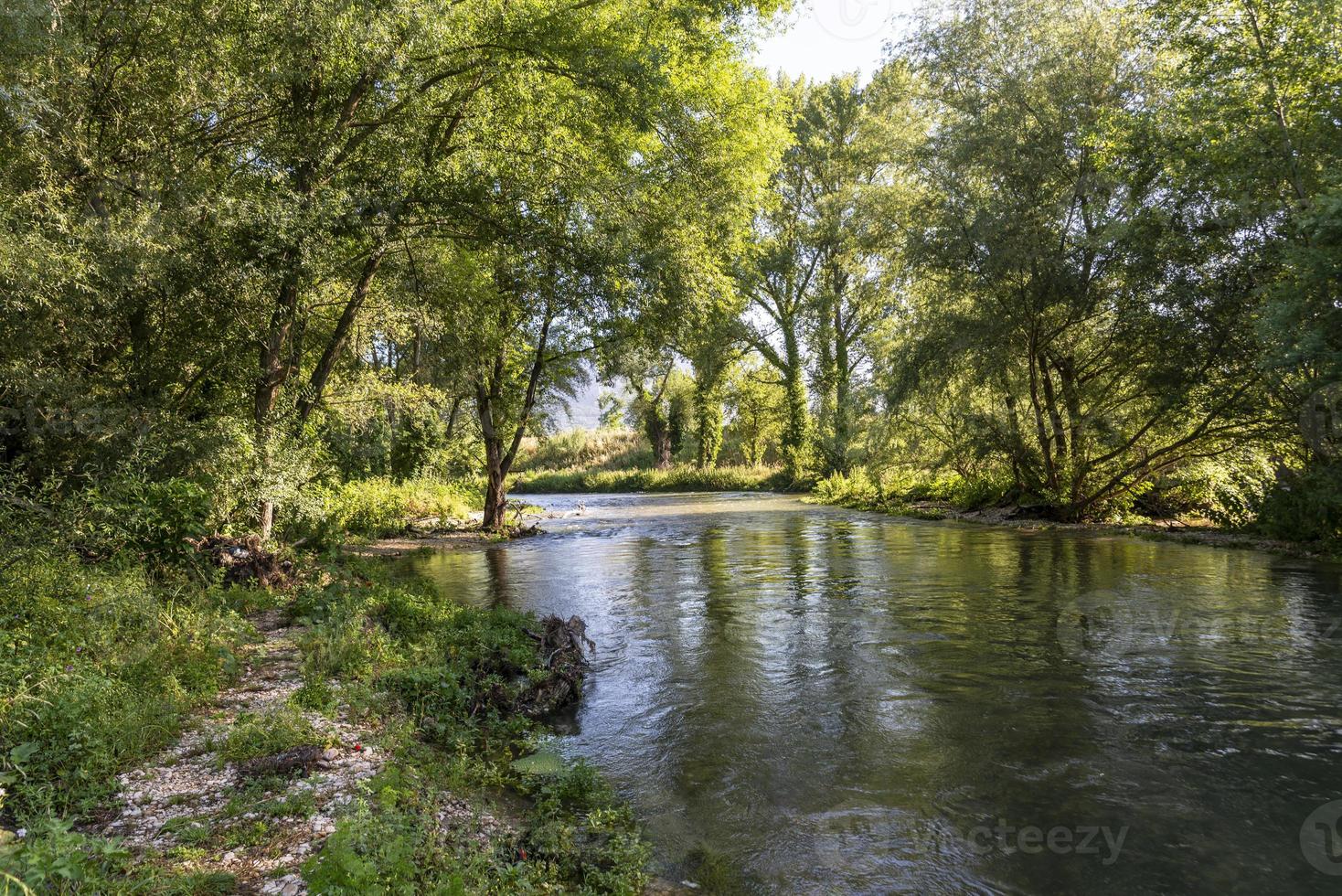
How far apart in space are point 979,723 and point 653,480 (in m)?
33.1

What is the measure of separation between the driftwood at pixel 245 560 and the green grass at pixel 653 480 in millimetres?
26625

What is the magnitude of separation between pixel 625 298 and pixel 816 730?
7115 mm

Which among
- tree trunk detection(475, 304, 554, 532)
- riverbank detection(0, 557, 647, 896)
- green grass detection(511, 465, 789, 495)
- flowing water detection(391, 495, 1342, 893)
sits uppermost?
tree trunk detection(475, 304, 554, 532)

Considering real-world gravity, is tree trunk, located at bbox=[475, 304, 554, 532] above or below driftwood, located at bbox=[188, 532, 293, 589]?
above

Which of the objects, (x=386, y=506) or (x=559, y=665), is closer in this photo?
(x=559, y=665)

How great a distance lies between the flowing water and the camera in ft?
12.3

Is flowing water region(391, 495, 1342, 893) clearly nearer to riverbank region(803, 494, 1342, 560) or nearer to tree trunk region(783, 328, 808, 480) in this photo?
riverbank region(803, 494, 1342, 560)

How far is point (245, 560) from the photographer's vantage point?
348 inches

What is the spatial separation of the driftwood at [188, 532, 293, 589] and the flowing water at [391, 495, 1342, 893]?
7.53 feet

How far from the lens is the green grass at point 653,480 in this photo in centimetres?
3528

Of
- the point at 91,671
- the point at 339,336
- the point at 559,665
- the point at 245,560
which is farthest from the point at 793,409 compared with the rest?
the point at 91,671

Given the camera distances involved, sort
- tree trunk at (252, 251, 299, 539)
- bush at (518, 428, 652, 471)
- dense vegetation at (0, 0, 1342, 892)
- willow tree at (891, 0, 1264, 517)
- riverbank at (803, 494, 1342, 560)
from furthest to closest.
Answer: bush at (518, 428, 652, 471) < willow tree at (891, 0, 1264, 517) < riverbank at (803, 494, 1342, 560) < tree trunk at (252, 251, 299, 539) < dense vegetation at (0, 0, 1342, 892)

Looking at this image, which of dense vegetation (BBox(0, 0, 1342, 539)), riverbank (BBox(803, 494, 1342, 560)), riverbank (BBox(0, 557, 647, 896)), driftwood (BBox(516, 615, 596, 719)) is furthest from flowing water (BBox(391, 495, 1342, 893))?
dense vegetation (BBox(0, 0, 1342, 539))

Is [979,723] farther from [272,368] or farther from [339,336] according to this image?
[339,336]
